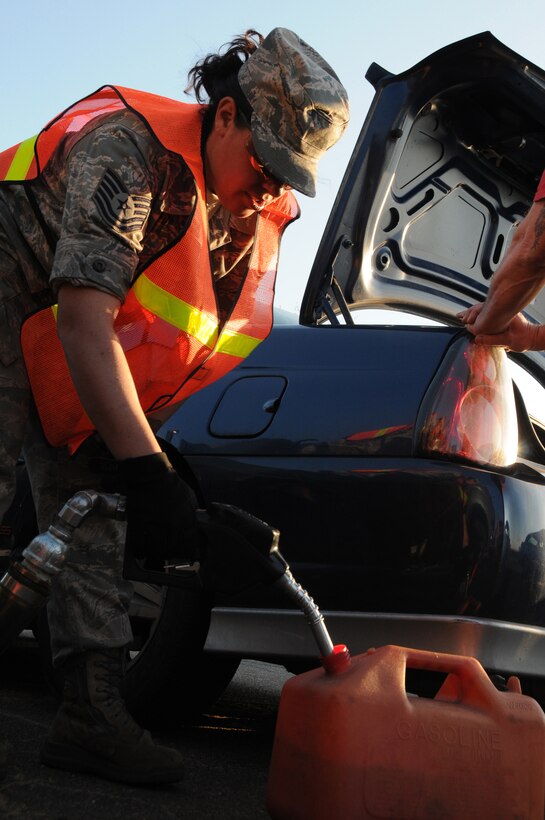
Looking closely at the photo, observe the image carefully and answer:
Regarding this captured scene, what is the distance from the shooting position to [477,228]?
378 centimetres

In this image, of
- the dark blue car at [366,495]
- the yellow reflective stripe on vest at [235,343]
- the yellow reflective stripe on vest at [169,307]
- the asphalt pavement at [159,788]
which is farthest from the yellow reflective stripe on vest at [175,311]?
the asphalt pavement at [159,788]

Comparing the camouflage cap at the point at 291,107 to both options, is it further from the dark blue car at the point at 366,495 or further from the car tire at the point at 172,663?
the car tire at the point at 172,663

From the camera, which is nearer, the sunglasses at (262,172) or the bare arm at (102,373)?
the bare arm at (102,373)

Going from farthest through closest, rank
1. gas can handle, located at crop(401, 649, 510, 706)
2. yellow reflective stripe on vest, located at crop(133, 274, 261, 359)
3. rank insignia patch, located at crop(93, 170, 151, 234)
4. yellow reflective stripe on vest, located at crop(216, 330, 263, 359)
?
1. yellow reflective stripe on vest, located at crop(216, 330, 263, 359)
2. yellow reflective stripe on vest, located at crop(133, 274, 261, 359)
3. rank insignia patch, located at crop(93, 170, 151, 234)
4. gas can handle, located at crop(401, 649, 510, 706)

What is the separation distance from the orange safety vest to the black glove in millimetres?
323

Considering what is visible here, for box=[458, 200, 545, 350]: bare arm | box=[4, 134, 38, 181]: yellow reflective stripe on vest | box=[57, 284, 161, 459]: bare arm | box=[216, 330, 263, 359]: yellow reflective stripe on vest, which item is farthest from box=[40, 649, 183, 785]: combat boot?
box=[458, 200, 545, 350]: bare arm

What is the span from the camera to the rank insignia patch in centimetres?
197

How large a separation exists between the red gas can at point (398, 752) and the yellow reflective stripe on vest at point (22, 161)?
3.97ft

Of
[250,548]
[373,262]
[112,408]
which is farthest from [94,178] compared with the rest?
[373,262]

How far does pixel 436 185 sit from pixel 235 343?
1.55 m

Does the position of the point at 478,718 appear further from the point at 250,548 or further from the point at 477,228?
the point at 477,228

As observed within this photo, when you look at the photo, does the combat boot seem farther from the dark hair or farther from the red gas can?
the dark hair

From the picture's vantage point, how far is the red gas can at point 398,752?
1.72 metres

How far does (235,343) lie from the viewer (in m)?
2.37
